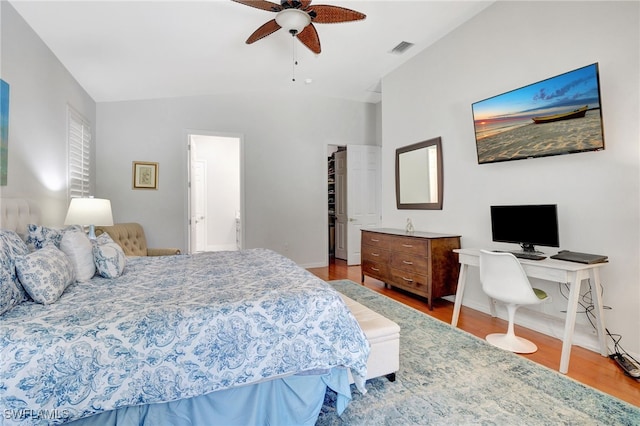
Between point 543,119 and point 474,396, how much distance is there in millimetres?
2278

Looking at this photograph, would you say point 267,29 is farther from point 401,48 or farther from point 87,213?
point 87,213

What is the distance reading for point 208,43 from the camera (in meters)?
3.29

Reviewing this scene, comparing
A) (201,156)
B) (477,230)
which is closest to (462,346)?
(477,230)

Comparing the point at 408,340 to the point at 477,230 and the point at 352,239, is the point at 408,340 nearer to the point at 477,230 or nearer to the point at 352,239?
the point at 477,230

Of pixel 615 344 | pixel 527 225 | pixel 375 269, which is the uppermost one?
pixel 527 225

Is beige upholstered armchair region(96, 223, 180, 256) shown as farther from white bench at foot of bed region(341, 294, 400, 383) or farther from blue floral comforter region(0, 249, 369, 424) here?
white bench at foot of bed region(341, 294, 400, 383)

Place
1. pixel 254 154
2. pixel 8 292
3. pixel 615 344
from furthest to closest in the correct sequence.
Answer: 1. pixel 254 154
2. pixel 615 344
3. pixel 8 292

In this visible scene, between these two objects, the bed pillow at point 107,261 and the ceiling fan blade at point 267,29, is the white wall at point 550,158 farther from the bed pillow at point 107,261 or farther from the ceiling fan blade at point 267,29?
the bed pillow at point 107,261

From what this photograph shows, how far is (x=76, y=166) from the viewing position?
3539 mm

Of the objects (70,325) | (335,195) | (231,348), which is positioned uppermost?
(335,195)

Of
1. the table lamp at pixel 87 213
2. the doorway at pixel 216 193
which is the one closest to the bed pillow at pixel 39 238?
the table lamp at pixel 87 213

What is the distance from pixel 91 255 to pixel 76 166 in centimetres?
205

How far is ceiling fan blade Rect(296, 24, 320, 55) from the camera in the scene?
9.06ft

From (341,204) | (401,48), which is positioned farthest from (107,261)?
(341,204)
